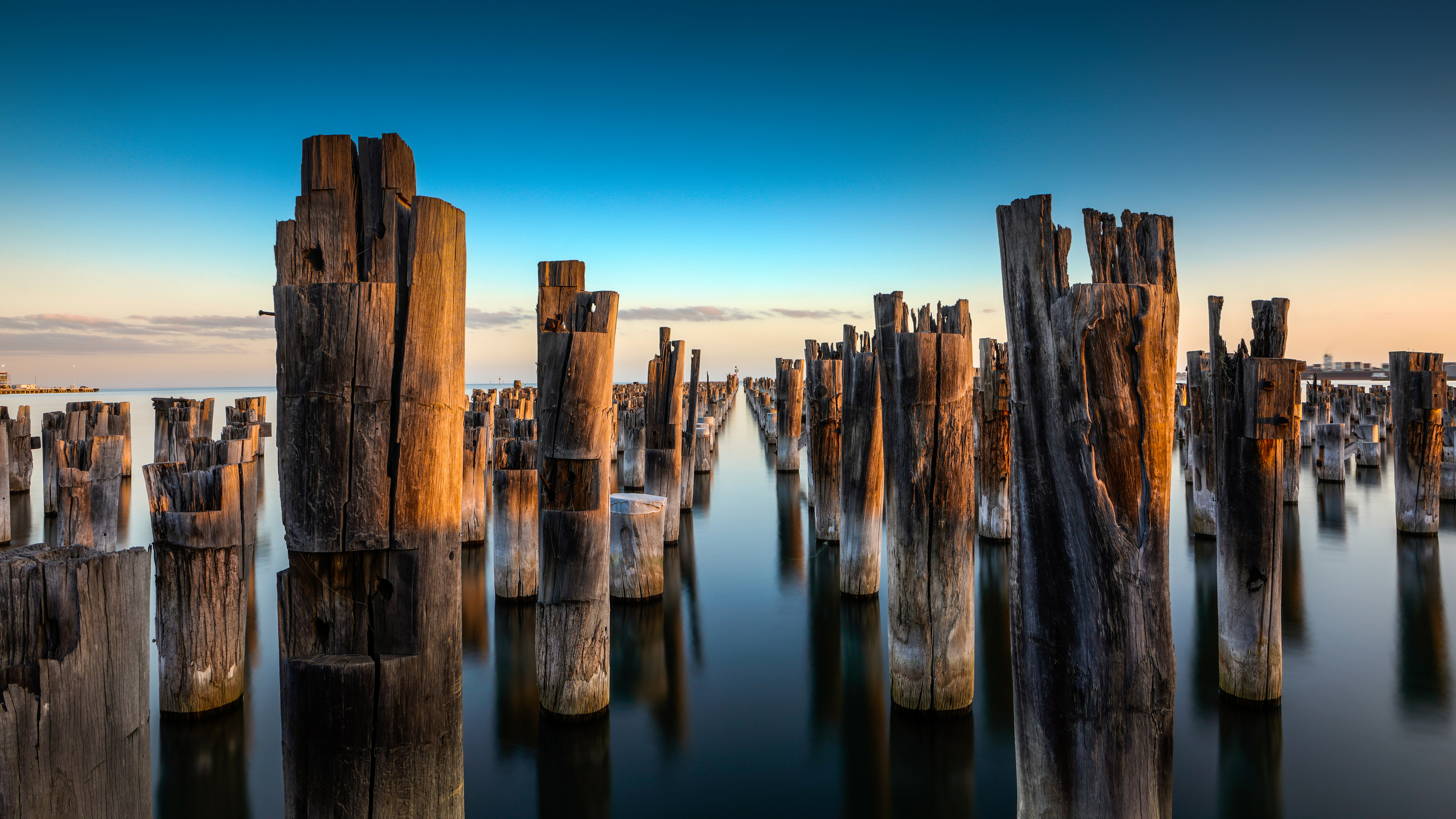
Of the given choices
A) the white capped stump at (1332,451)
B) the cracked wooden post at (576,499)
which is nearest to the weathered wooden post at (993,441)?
the cracked wooden post at (576,499)

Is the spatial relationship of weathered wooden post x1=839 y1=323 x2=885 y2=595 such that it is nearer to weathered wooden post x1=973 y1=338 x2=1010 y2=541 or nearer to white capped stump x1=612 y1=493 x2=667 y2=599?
white capped stump x1=612 y1=493 x2=667 y2=599

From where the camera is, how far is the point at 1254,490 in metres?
4.91

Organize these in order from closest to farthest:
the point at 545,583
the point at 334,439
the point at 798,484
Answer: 1. the point at 334,439
2. the point at 545,583
3. the point at 798,484

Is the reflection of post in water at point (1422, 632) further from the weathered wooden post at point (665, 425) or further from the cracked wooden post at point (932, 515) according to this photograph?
the weathered wooden post at point (665, 425)

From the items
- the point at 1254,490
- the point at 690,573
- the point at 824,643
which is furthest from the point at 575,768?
the point at 690,573

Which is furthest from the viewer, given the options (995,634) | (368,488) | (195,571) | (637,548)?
Answer: (637,548)

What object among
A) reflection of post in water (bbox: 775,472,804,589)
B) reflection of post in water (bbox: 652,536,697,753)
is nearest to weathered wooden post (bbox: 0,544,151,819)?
reflection of post in water (bbox: 652,536,697,753)

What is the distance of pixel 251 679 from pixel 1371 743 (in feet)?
28.6

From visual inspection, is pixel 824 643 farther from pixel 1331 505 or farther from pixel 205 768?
pixel 1331 505

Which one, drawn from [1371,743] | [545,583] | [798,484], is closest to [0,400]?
[798,484]

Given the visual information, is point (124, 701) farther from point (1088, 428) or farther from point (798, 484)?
point (798, 484)

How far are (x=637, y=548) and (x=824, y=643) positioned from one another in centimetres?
221

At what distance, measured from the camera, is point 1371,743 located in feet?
17.2

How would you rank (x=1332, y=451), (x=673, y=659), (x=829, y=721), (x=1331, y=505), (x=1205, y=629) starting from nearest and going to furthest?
(x=829, y=721) < (x=673, y=659) < (x=1205, y=629) < (x=1331, y=505) < (x=1332, y=451)
